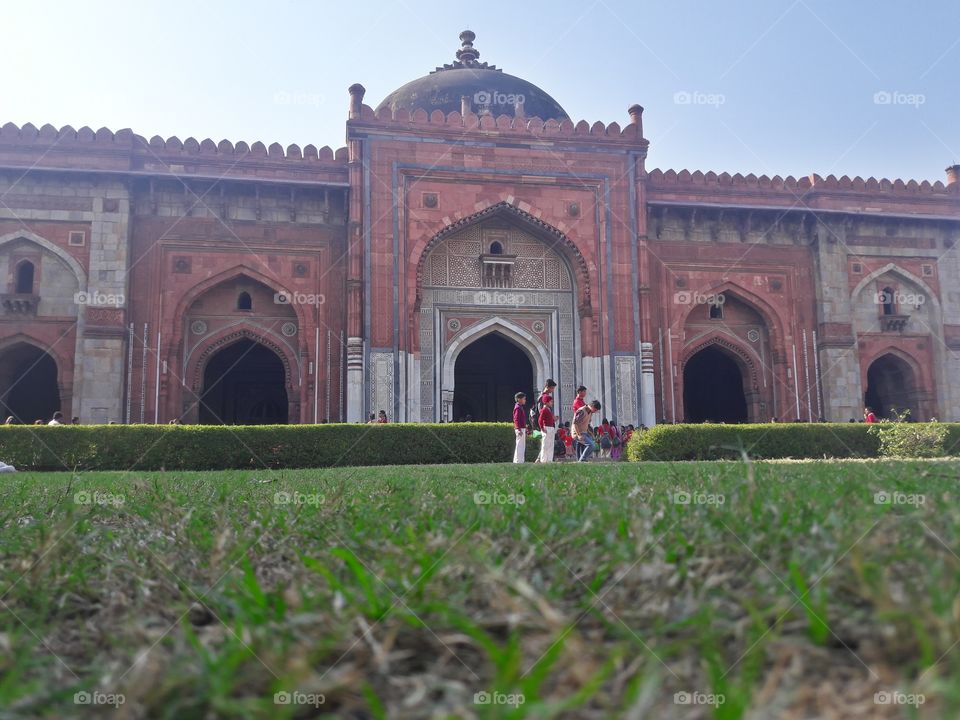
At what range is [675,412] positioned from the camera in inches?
564

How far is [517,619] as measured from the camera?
3.16 feet

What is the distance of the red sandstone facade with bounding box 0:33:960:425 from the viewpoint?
1320cm

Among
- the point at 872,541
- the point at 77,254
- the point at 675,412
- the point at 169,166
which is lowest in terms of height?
the point at 872,541

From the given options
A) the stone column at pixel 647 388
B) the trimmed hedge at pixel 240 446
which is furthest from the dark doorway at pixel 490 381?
the trimmed hedge at pixel 240 446

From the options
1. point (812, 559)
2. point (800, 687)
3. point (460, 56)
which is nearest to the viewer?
point (800, 687)

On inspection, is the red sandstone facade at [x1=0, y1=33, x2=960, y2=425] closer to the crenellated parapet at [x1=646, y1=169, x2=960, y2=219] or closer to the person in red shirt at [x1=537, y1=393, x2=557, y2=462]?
the crenellated parapet at [x1=646, y1=169, x2=960, y2=219]

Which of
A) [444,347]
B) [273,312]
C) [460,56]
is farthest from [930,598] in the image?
[460,56]

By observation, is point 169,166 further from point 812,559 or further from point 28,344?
point 812,559

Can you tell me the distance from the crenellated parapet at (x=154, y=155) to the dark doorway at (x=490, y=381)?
6.57 metres

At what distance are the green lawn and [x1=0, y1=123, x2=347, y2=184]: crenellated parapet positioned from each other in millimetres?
13100

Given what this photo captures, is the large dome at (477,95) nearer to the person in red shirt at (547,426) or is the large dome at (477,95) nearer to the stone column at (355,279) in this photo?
the stone column at (355,279)

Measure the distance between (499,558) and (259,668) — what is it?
1.92 ft

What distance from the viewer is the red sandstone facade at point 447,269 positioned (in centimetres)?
1320

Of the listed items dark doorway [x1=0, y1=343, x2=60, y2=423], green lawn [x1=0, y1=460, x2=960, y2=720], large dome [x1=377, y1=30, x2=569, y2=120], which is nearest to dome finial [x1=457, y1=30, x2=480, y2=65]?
large dome [x1=377, y1=30, x2=569, y2=120]
